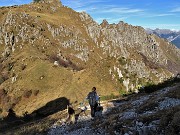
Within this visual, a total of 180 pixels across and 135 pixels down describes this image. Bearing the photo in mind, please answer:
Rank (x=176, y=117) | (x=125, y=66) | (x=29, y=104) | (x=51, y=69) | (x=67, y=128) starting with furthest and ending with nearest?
(x=51, y=69) < (x=125, y=66) < (x=29, y=104) < (x=67, y=128) < (x=176, y=117)

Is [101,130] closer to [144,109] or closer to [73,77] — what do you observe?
[144,109]

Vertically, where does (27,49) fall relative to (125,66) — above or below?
above

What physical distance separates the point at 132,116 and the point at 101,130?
9.92ft

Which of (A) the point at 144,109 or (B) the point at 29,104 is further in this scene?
(B) the point at 29,104

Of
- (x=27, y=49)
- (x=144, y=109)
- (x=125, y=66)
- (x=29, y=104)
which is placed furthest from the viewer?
(x=27, y=49)

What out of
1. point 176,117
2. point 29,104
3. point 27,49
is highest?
point 27,49

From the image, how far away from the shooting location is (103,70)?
353ft

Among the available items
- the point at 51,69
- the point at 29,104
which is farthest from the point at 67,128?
the point at 51,69

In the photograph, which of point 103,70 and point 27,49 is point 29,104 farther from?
point 27,49

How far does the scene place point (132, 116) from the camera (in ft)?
90.3

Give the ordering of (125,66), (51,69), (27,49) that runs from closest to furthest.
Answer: (125,66)
(51,69)
(27,49)

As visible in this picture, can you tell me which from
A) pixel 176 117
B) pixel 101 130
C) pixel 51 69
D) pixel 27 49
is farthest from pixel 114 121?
pixel 27 49

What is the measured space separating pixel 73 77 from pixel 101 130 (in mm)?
82366

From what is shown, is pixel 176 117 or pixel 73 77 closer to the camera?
pixel 176 117
